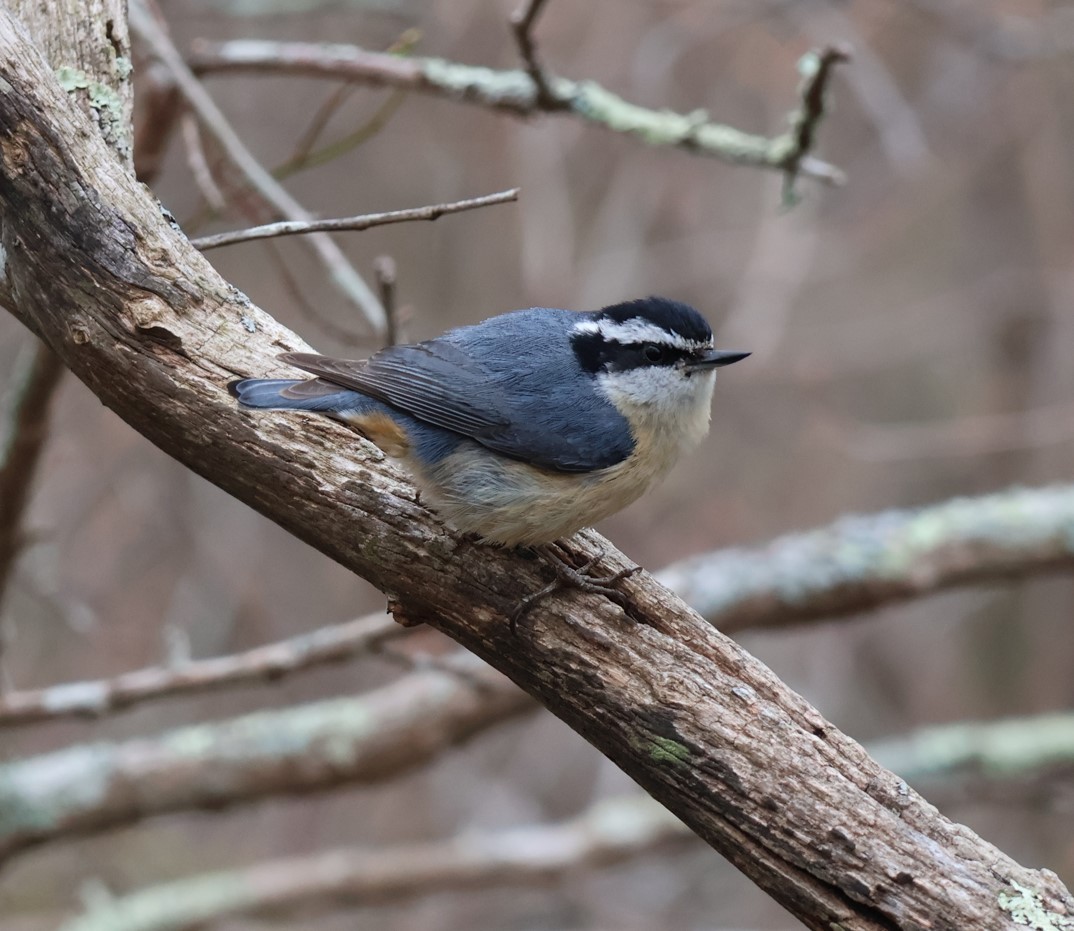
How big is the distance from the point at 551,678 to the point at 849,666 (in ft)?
15.8

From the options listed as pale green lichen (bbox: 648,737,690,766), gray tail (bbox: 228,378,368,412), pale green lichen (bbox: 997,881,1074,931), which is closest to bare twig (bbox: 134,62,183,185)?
gray tail (bbox: 228,378,368,412)

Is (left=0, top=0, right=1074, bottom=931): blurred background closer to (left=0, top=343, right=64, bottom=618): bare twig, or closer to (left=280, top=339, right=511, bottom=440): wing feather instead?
(left=0, top=343, right=64, bottom=618): bare twig

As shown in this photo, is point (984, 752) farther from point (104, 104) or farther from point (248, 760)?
point (104, 104)

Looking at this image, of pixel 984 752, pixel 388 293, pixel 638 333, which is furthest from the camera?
pixel 984 752

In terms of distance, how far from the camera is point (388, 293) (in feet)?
9.59

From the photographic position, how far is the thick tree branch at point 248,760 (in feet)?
11.6

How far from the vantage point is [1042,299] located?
6.35 meters

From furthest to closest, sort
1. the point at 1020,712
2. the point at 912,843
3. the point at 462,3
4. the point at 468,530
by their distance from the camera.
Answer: the point at 1020,712 < the point at 462,3 < the point at 468,530 < the point at 912,843

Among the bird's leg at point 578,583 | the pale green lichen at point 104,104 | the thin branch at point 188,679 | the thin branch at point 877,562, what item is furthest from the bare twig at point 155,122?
the thin branch at point 877,562

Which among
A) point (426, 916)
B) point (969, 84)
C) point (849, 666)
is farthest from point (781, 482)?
point (426, 916)

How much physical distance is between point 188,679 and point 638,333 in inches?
68.6

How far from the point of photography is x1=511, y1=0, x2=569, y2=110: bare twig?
2869 mm

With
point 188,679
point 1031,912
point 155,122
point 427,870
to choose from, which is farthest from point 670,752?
point 155,122

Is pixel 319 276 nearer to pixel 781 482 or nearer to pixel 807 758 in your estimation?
pixel 781 482
